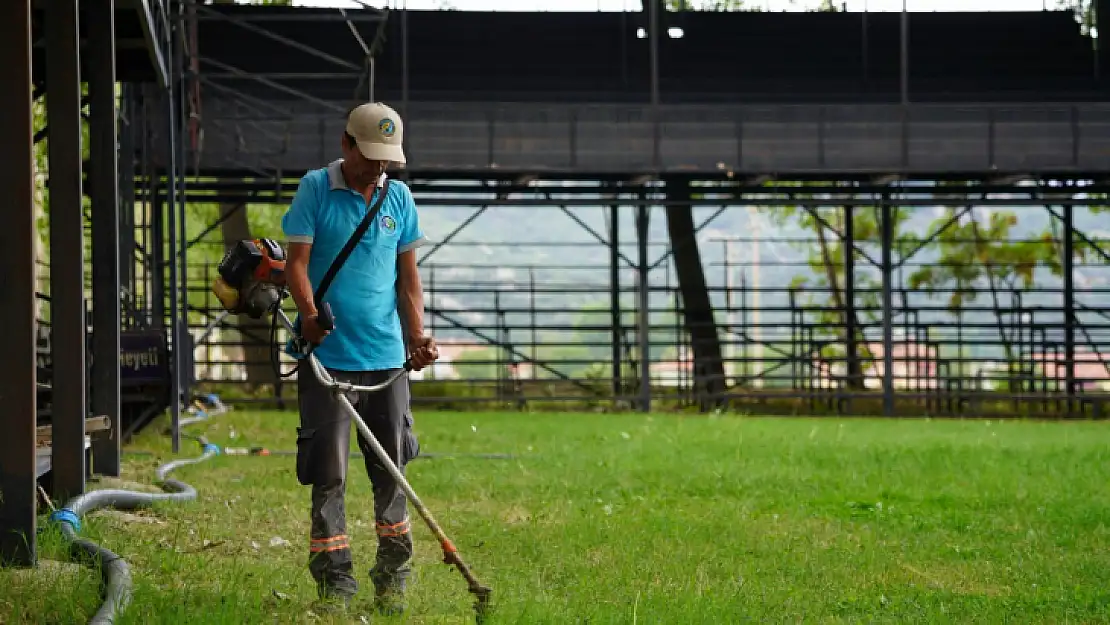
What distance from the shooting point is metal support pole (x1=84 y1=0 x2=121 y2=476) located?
1112cm

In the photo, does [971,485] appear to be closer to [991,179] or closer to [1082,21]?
[991,179]

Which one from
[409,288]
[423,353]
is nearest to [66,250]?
[409,288]

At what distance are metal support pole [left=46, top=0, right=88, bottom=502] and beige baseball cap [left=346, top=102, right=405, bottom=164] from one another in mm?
2922

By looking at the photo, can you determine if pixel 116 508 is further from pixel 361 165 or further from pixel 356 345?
pixel 361 165

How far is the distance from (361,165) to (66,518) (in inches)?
115

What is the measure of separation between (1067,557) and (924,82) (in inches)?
977

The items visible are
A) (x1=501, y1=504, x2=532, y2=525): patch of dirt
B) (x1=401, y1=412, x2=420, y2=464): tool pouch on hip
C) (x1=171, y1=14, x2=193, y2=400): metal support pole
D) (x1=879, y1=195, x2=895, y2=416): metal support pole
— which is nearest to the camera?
(x1=401, y1=412, x2=420, y2=464): tool pouch on hip

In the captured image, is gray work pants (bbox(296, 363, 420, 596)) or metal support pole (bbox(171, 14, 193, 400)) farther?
metal support pole (bbox(171, 14, 193, 400))

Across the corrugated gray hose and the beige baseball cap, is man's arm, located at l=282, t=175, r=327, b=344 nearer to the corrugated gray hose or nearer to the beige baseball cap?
the beige baseball cap

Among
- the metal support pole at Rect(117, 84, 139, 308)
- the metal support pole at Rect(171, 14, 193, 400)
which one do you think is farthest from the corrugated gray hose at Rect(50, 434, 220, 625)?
the metal support pole at Rect(171, 14, 193, 400)

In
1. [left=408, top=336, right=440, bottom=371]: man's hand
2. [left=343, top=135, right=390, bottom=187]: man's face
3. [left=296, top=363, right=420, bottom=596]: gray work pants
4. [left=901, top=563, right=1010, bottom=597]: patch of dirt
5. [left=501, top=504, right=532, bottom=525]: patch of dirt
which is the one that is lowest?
[left=501, top=504, right=532, bottom=525]: patch of dirt

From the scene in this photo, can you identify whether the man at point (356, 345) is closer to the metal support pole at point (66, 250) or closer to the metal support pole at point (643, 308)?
the metal support pole at point (66, 250)

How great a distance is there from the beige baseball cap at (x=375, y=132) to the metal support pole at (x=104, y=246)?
553 cm

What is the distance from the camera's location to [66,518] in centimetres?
→ 789
